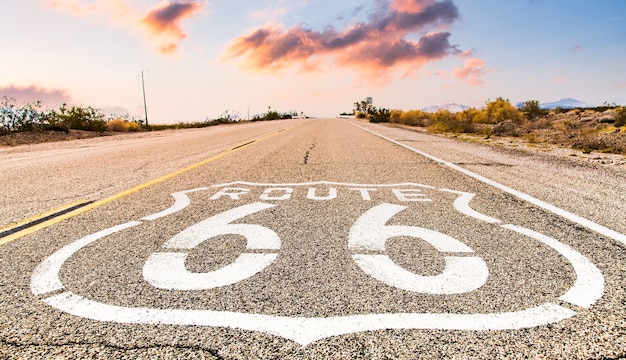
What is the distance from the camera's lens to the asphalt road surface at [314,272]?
1819 mm

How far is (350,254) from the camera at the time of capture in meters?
2.89

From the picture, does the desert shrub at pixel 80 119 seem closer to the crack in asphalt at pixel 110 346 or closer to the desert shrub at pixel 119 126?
the desert shrub at pixel 119 126

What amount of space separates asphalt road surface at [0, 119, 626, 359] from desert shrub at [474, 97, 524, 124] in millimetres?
25819

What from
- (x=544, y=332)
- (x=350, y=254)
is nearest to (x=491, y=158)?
(x=350, y=254)

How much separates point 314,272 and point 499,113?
3003 cm

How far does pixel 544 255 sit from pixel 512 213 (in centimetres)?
126

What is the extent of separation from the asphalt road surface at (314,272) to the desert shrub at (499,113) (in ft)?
84.7

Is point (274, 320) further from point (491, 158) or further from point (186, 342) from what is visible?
point (491, 158)

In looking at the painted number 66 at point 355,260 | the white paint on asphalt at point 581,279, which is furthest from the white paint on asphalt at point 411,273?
the white paint on asphalt at point 581,279

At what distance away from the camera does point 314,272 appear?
258 cm

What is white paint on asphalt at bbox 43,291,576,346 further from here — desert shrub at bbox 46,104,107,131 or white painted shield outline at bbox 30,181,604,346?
desert shrub at bbox 46,104,107,131

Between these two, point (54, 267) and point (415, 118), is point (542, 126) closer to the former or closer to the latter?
point (415, 118)

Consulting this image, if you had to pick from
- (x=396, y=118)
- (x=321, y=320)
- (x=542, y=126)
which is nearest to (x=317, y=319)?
(x=321, y=320)

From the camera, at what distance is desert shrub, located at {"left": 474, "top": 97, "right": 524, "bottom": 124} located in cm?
2912
